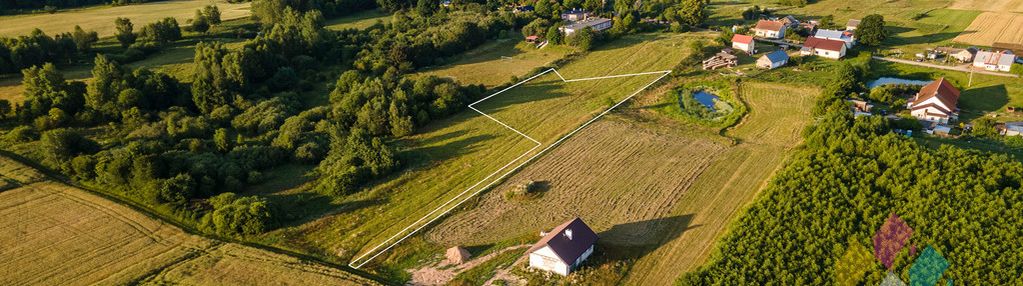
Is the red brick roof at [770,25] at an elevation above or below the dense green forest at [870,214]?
above

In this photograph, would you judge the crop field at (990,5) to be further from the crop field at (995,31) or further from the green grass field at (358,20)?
the green grass field at (358,20)

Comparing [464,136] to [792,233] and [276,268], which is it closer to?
[276,268]

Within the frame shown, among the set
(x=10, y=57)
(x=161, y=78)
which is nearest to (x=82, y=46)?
(x=10, y=57)

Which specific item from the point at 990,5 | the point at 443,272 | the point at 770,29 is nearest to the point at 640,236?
the point at 443,272

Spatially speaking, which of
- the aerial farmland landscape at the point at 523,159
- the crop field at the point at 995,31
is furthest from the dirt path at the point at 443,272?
the crop field at the point at 995,31

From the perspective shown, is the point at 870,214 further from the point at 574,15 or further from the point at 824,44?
the point at 574,15

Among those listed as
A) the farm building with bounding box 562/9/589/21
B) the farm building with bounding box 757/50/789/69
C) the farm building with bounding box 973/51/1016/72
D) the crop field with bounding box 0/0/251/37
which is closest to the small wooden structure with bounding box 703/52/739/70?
the farm building with bounding box 757/50/789/69

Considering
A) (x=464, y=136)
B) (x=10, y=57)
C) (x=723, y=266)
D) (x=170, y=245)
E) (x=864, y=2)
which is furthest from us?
(x=864, y=2)
